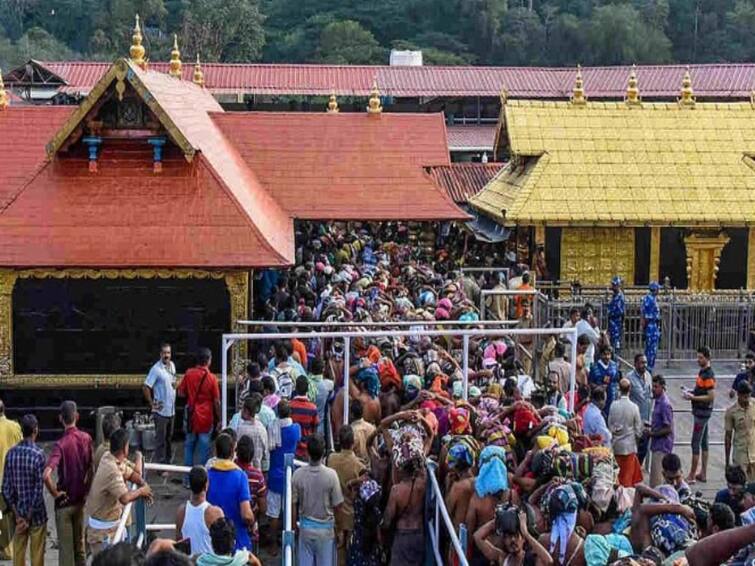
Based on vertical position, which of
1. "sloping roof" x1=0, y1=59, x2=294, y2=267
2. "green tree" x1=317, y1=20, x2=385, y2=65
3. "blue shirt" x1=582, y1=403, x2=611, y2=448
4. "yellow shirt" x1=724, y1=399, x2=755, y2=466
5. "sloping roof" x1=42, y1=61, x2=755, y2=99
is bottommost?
"yellow shirt" x1=724, y1=399, x2=755, y2=466

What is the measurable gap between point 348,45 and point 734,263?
51053 millimetres

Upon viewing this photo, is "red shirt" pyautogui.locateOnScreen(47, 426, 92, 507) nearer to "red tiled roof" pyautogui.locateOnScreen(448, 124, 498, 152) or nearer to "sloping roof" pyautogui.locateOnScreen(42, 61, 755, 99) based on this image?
"red tiled roof" pyautogui.locateOnScreen(448, 124, 498, 152)

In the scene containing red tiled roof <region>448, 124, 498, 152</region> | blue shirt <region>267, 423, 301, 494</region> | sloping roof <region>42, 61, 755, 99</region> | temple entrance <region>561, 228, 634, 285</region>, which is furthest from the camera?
sloping roof <region>42, 61, 755, 99</region>

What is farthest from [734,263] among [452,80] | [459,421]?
[452,80]

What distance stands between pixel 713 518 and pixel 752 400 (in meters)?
4.63

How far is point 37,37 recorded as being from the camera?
243 ft

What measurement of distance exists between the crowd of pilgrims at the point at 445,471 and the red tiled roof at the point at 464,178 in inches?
745

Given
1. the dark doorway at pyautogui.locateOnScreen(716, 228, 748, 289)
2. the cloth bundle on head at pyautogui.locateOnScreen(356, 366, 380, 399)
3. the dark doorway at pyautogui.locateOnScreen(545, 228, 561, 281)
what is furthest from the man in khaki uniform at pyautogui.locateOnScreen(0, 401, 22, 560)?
the dark doorway at pyautogui.locateOnScreen(716, 228, 748, 289)

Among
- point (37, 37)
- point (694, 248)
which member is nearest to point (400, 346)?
point (694, 248)

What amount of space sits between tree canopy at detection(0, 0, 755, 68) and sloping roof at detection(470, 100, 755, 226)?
150ft

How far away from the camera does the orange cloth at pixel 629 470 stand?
11008mm

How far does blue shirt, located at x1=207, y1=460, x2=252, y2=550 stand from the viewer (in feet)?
25.0

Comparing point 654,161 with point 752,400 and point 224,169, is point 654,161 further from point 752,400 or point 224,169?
point 752,400

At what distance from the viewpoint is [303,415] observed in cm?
989
